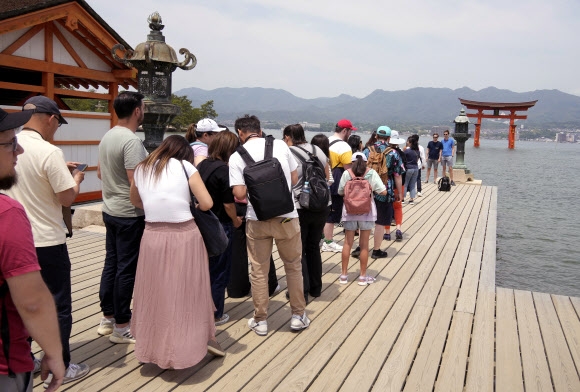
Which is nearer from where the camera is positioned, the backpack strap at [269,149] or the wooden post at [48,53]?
the backpack strap at [269,149]

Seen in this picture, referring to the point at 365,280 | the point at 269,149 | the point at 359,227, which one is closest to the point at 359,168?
the point at 359,227

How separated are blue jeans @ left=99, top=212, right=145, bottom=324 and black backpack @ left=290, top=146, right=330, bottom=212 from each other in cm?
151

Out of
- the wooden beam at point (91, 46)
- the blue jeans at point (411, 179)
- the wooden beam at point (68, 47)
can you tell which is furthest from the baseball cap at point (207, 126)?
the blue jeans at point (411, 179)

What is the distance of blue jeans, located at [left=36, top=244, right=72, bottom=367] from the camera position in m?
2.87

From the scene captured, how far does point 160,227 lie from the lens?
310 cm

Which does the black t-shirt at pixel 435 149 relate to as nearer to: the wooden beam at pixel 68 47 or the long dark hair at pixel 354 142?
the long dark hair at pixel 354 142

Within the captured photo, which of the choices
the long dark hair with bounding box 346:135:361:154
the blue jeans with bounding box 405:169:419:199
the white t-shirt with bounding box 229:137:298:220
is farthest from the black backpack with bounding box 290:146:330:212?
the blue jeans with bounding box 405:169:419:199

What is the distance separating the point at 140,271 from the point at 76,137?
21.8 feet

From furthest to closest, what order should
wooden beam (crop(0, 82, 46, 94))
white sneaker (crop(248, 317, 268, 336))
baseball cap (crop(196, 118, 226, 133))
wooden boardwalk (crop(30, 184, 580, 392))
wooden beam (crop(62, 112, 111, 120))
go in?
wooden beam (crop(62, 112, 111, 120)) → wooden beam (crop(0, 82, 46, 94)) → baseball cap (crop(196, 118, 226, 133)) → white sneaker (crop(248, 317, 268, 336)) → wooden boardwalk (crop(30, 184, 580, 392))

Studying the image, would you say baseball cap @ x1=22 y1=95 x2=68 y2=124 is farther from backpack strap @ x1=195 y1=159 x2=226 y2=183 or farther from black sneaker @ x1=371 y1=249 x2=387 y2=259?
black sneaker @ x1=371 y1=249 x2=387 y2=259

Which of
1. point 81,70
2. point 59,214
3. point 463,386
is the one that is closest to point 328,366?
point 463,386

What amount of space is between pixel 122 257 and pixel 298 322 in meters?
1.51

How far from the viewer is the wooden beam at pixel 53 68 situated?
7.64m

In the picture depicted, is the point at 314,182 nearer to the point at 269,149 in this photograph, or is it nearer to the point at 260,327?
the point at 269,149
